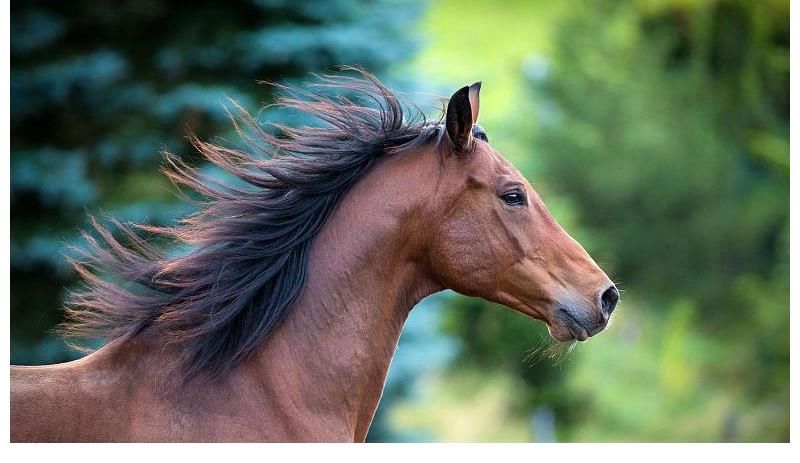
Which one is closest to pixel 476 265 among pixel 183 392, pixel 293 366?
pixel 293 366

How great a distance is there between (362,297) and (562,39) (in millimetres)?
12845

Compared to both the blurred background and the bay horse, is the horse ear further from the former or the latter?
the blurred background

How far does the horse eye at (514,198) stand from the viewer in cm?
309

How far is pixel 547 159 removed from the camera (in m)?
14.4

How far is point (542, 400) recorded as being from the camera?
12266 millimetres

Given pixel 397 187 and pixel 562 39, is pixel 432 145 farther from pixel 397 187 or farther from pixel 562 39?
pixel 562 39

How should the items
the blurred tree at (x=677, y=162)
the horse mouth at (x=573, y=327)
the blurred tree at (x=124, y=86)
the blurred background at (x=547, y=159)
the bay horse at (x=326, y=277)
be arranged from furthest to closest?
the blurred tree at (x=677, y=162) < the blurred background at (x=547, y=159) < the blurred tree at (x=124, y=86) < the horse mouth at (x=573, y=327) < the bay horse at (x=326, y=277)

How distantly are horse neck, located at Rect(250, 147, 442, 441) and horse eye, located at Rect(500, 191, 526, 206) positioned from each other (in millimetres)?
249

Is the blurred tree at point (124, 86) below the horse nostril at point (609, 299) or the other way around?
below

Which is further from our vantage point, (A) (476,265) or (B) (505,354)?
(B) (505,354)

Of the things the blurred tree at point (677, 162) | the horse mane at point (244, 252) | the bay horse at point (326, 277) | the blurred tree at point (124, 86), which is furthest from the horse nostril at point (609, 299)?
the blurred tree at point (677, 162)

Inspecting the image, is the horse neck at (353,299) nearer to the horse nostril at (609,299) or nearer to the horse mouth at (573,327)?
the horse mouth at (573,327)

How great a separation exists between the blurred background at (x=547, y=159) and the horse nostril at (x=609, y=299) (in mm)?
4950

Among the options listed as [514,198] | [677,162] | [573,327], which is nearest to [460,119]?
[514,198]
